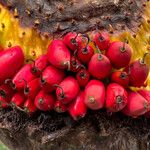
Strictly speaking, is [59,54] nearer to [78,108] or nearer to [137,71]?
[78,108]

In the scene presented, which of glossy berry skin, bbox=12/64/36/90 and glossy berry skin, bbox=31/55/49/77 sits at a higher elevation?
glossy berry skin, bbox=31/55/49/77

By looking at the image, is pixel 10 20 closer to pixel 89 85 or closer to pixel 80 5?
pixel 80 5

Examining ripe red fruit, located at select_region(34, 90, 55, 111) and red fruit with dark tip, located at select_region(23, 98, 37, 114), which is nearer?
ripe red fruit, located at select_region(34, 90, 55, 111)

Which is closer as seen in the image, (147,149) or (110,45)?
(110,45)

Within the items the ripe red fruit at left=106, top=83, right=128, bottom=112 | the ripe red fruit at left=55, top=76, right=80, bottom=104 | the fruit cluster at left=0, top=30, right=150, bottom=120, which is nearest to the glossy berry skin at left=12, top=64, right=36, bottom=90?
the fruit cluster at left=0, top=30, right=150, bottom=120

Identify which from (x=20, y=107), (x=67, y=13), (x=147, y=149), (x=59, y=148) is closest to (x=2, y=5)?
Result: (x=67, y=13)

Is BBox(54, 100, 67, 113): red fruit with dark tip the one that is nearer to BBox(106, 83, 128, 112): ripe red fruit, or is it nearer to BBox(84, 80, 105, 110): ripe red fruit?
BBox(84, 80, 105, 110): ripe red fruit
